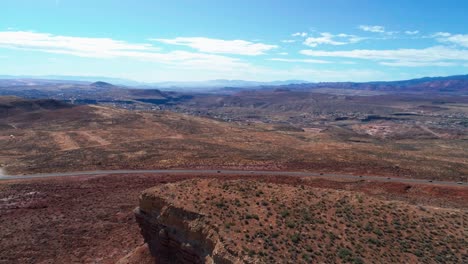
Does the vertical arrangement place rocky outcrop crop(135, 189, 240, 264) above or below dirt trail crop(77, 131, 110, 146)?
above

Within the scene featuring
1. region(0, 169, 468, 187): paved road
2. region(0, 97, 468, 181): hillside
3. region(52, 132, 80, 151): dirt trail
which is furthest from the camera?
region(52, 132, 80, 151): dirt trail

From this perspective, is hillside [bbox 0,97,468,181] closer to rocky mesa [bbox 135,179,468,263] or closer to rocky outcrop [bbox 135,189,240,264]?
rocky mesa [bbox 135,179,468,263]

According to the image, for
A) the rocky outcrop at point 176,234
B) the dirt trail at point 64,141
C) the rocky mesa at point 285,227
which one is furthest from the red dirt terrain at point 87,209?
the dirt trail at point 64,141

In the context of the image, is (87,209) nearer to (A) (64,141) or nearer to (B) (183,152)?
(B) (183,152)

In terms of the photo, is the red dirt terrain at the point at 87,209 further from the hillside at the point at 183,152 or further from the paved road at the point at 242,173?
the hillside at the point at 183,152

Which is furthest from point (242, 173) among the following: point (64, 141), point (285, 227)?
point (64, 141)

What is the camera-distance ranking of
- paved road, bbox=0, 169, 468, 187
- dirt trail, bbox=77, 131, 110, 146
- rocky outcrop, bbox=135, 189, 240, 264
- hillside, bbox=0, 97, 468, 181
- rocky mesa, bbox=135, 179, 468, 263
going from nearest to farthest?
rocky mesa, bbox=135, 179, 468, 263, rocky outcrop, bbox=135, 189, 240, 264, paved road, bbox=0, 169, 468, 187, hillside, bbox=0, 97, 468, 181, dirt trail, bbox=77, 131, 110, 146

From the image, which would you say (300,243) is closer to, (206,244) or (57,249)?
(206,244)

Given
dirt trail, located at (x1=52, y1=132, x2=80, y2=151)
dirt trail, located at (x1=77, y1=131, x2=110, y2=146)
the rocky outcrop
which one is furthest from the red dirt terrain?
dirt trail, located at (x1=77, y1=131, x2=110, y2=146)
